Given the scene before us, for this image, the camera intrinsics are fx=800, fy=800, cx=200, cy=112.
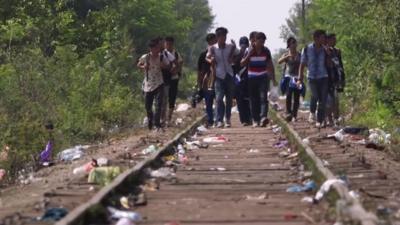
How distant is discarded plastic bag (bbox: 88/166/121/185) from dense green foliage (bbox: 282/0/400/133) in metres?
7.59

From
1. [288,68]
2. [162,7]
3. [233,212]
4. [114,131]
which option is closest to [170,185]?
[233,212]

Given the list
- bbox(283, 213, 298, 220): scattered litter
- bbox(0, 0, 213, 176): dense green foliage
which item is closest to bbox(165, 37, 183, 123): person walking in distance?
bbox(0, 0, 213, 176): dense green foliage

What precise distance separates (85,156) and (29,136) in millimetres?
1518

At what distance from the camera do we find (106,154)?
11.1 metres

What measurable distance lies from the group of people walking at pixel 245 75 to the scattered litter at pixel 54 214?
29.2 ft

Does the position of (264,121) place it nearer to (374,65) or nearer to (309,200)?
(374,65)

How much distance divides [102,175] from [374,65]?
40.6 ft

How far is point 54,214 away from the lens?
556cm

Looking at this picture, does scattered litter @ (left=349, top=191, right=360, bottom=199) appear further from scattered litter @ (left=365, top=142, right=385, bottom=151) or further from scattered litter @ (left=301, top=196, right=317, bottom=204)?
scattered litter @ (left=365, top=142, right=385, bottom=151)

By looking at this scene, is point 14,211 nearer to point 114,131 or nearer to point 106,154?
point 106,154

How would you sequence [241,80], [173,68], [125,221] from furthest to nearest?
1. [241,80]
2. [173,68]
3. [125,221]

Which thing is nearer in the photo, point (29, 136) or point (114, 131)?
point (29, 136)

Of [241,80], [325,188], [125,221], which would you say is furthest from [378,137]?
[125,221]

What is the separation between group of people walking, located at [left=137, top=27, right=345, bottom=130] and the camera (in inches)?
562
